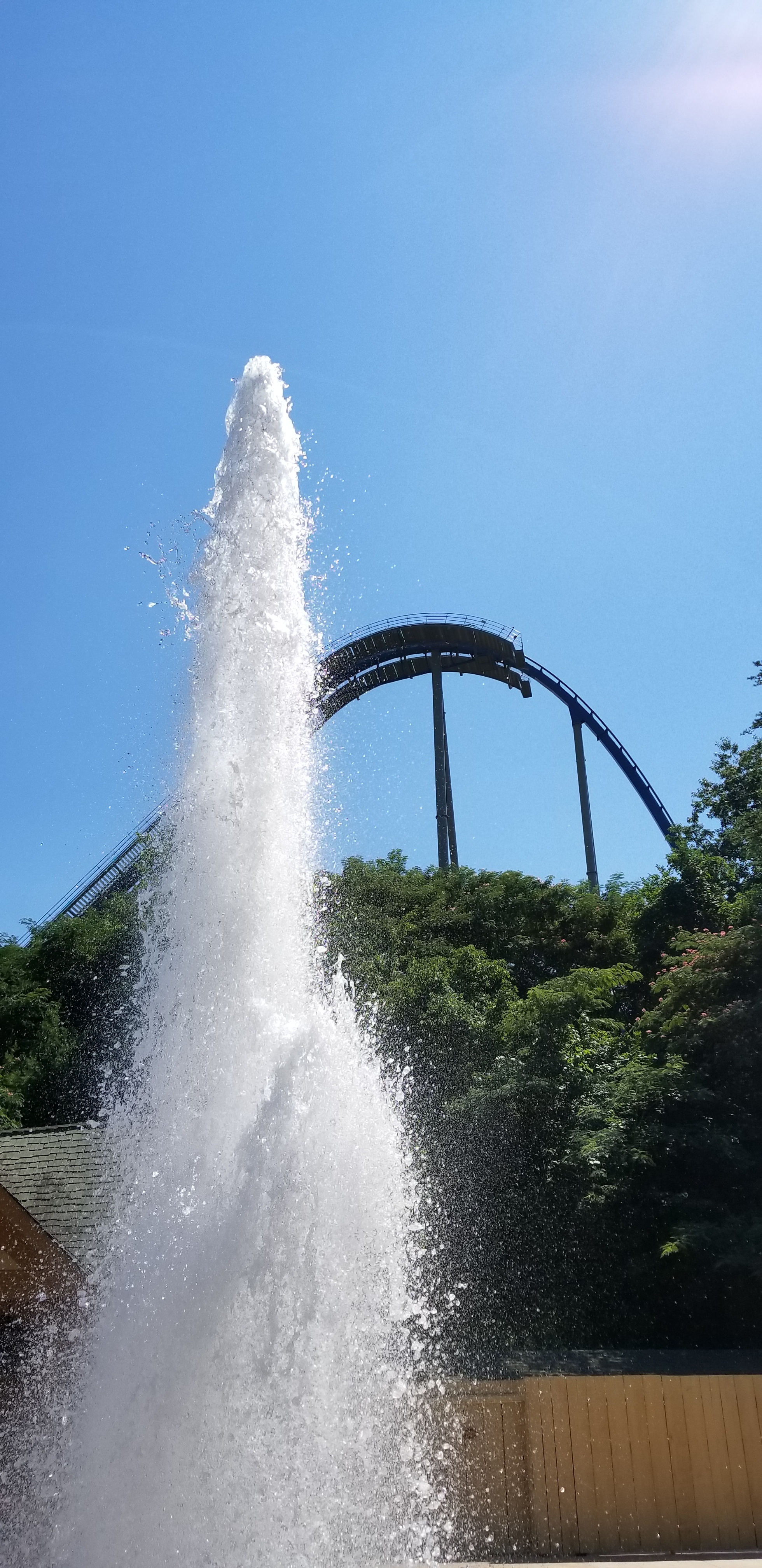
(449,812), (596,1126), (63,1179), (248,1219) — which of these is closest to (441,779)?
(449,812)

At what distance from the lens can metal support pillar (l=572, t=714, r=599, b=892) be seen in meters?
31.9

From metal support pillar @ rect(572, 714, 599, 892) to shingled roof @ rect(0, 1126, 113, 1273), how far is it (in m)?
20.6

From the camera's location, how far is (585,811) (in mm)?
32469

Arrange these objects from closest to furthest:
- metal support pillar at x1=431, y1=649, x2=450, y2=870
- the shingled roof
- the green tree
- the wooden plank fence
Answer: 1. the wooden plank fence
2. the shingled roof
3. the green tree
4. metal support pillar at x1=431, y1=649, x2=450, y2=870

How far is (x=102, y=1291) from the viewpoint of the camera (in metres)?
7.75

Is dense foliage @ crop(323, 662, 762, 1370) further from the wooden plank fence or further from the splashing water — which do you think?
the splashing water

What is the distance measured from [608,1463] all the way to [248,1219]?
203 inches

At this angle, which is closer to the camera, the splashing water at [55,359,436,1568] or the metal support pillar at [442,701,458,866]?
the splashing water at [55,359,436,1568]

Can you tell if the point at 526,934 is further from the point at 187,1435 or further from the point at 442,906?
the point at 187,1435

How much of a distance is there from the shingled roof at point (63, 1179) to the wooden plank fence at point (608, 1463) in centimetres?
411

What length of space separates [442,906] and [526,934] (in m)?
2.17

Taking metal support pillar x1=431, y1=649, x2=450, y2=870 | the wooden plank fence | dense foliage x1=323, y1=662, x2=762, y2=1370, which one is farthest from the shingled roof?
metal support pillar x1=431, y1=649, x2=450, y2=870

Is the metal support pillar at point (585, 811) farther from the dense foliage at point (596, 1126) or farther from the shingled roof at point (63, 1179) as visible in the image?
the shingled roof at point (63, 1179)

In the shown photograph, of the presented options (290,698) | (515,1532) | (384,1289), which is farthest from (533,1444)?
(290,698)
